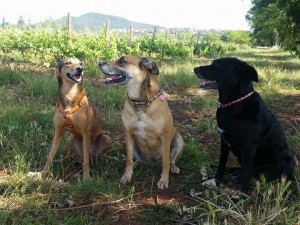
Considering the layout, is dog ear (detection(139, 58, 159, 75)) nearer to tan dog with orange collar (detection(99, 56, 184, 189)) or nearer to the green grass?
tan dog with orange collar (detection(99, 56, 184, 189))

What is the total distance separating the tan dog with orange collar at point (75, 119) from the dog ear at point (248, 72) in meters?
1.96

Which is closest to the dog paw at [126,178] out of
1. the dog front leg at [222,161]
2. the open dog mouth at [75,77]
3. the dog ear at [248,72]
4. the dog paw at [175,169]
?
the dog paw at [175,169]

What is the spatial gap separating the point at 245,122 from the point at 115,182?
1642 millimetres

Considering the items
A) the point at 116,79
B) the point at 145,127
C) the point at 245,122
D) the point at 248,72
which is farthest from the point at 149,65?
the point at 245,122

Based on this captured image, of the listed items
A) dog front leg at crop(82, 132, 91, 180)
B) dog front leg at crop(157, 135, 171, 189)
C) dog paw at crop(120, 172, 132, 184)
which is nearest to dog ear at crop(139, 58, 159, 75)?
dog front leg at crop(157, 135, 171, 189)

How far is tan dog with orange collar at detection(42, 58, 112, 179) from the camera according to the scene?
13.4ft

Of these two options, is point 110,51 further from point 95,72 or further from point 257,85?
point 257,85

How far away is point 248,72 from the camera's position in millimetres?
3555

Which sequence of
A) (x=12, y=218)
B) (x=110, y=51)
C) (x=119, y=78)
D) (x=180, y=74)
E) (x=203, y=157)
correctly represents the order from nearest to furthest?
1. (x=12, y=218)
2. (x=119, y=78)
3. (x=203, y=157)
4. (x=180, y=74)
5. (x=110, y=51)

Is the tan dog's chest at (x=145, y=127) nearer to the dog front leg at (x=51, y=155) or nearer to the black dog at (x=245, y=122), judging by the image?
the black dog at (x=245, y=122)

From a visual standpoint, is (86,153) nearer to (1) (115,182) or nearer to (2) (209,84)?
(1) (115,182)

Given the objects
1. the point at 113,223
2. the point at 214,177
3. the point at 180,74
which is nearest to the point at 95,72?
the point at 180,74

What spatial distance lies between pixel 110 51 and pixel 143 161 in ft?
36.6

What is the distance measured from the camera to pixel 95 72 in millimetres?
10148
